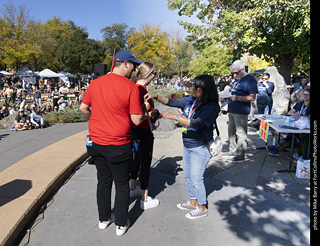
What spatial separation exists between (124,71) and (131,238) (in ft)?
5.80

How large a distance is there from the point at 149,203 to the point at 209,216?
2.56 ft

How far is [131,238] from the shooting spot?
2.67 meters

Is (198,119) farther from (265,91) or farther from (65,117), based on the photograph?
(65,117)

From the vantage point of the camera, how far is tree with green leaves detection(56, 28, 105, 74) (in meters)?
36.6

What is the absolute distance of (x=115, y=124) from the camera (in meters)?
2.45

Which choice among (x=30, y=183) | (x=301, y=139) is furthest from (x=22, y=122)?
(x=301, y=139)

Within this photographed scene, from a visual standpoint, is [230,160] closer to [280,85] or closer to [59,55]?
[280,85]

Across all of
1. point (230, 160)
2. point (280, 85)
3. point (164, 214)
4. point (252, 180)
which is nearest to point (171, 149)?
point (230, 160)

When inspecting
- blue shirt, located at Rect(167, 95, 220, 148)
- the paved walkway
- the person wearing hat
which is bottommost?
the paved walkway

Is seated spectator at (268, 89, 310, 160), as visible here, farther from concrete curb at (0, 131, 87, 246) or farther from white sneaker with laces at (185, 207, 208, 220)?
concrete curb at (0, 131, 87, 246)

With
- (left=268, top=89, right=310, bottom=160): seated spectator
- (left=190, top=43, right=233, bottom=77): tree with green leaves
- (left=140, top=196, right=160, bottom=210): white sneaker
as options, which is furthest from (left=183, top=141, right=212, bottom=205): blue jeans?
(left=190, top=43, right=233, bottom=77): tree with green leaves

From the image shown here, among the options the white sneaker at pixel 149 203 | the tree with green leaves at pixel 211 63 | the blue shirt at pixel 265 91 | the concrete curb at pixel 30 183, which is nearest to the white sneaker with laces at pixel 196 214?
the white sneaker at pixel 149 203

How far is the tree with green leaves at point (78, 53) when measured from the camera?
36.6 m

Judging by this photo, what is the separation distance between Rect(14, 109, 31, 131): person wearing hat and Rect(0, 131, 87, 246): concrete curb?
441cm
